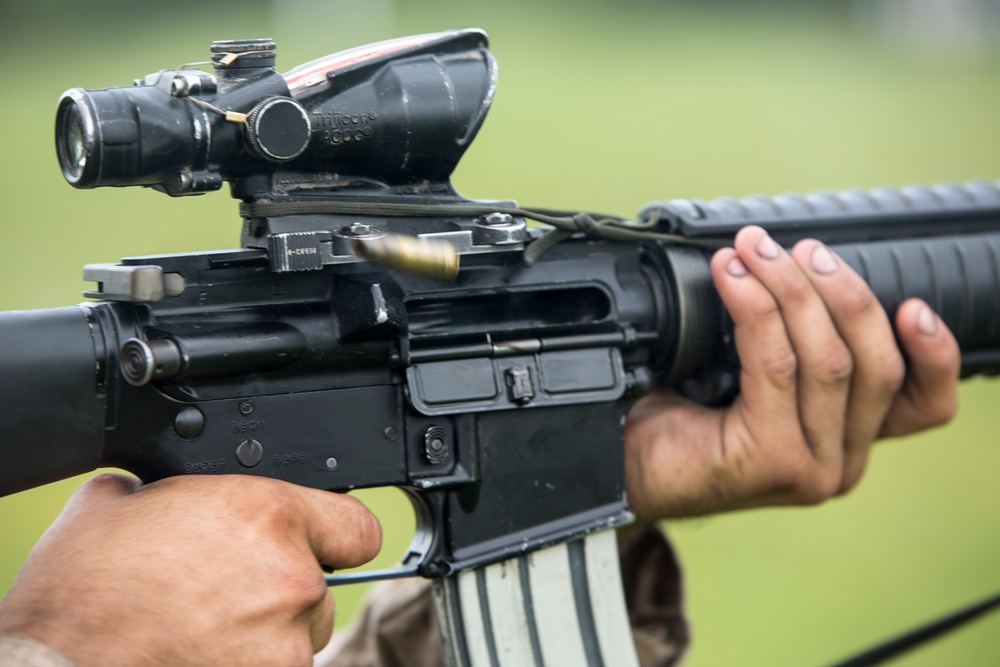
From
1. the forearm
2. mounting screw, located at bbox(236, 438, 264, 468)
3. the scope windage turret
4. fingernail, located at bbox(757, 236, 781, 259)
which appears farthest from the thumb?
fingernail, located at bbox(757, 236, 781, 259)

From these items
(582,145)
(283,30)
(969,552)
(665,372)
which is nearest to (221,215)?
(283,30)

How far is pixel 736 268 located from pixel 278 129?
84 centimetres

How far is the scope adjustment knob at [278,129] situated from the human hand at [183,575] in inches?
18.0

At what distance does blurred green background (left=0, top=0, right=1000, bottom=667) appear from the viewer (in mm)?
4801

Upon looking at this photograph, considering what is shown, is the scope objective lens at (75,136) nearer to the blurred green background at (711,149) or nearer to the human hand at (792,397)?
the blurred green background at (711,149)

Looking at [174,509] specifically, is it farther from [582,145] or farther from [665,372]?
[582,145]

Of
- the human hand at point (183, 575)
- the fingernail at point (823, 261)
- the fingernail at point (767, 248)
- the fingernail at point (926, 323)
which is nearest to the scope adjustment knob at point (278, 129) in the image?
the human hand at point (183, 575)

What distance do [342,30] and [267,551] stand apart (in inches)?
408

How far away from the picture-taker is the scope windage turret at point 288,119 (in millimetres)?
1444

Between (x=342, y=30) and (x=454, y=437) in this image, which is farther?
(x=342, y=30)

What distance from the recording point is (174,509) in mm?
1449

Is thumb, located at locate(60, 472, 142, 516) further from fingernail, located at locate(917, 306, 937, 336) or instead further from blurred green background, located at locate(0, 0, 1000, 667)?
fingernail, located at locate(917, 306, 937, 336)

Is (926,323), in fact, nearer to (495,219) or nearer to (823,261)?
(823,261)

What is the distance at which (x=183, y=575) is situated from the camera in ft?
4.53
